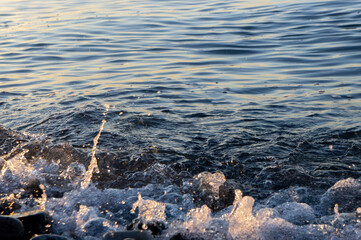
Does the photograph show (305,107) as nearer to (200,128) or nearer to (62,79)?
(200,128)

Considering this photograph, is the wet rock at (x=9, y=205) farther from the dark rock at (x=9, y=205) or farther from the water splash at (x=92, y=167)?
the water splash at (x=92, y=167)

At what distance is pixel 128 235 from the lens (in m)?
3.69

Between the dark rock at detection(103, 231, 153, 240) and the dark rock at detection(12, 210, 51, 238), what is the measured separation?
57 cm

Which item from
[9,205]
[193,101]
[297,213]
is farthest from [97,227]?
[193,101]

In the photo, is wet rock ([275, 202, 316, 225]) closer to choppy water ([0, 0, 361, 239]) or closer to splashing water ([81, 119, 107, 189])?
choppy water ([0, 0, 361, 239])

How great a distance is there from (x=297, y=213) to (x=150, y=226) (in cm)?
124

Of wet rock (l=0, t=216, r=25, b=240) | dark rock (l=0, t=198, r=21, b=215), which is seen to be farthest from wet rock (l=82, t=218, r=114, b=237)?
dark rock (l=0, t=198, r=21, b=215)

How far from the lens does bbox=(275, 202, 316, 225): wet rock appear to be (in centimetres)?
407

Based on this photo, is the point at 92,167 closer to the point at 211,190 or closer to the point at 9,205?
the point at 9,205

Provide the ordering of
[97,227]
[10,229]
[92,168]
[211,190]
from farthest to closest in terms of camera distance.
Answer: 1. [92,168]
2. [211,190]
3. [97,227]
4. [10,229]

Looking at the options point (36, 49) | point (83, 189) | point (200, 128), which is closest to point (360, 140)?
point (200, 128)

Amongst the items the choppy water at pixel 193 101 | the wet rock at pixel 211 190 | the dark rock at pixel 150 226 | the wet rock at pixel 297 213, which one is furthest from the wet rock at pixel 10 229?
the wet rock at pixel 297 213

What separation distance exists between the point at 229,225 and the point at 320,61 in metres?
6.33

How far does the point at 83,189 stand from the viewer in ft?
15.6
